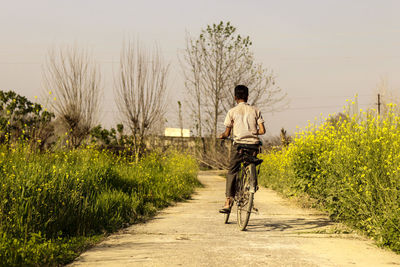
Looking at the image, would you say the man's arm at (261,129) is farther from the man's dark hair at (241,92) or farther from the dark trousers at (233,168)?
the man's dark hair at (241,92)

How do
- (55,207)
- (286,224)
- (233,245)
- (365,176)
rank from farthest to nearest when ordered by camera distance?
1. (286,224)
2. (365,176)
3. (55,207)
4. (233,245)

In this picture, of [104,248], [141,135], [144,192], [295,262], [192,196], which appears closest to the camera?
[295,262]

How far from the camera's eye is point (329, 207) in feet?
26.7

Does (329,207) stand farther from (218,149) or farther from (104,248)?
(218,149)

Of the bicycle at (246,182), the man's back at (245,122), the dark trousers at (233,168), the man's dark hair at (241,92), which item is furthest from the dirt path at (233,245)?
the man's dark hair at (241,92)

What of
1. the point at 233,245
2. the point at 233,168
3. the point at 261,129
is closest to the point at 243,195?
the point at 233,168

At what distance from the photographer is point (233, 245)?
591 cm

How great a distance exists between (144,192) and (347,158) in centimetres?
485

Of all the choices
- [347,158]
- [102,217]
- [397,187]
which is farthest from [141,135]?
[397,187]

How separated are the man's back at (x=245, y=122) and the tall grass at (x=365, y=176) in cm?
157

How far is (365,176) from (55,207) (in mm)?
4710

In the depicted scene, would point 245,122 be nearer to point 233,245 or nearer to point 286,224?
point 286,224

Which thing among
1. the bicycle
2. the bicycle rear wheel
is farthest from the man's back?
the bicycle rear wheel

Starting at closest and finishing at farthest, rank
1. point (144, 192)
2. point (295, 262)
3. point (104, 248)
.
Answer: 1. point (295, 262)
2. point (104, 248)
3. point (144, 192)
